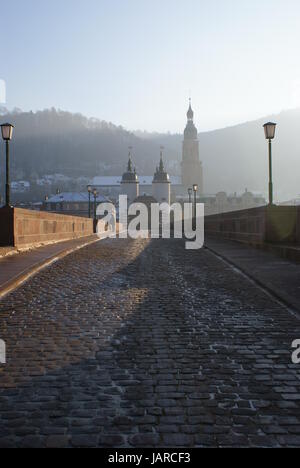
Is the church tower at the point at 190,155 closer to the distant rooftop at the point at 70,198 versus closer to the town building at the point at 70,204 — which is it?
the distant rooftop at the point at 70,198

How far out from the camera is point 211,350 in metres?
6.06

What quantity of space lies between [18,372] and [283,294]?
5.56 m

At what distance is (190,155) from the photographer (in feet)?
484

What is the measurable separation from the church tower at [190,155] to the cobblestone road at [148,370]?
13869cm

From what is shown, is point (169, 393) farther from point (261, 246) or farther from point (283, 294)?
point (261, 246)

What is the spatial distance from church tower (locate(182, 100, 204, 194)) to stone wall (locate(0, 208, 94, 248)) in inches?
4540

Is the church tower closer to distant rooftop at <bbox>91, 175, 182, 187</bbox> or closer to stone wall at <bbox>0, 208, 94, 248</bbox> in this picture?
distant rooftop at <bbox>91, 175, 182, 187</bbox>

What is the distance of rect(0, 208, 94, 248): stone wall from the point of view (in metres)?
18.1

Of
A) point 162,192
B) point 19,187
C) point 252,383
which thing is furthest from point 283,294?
point 19,187

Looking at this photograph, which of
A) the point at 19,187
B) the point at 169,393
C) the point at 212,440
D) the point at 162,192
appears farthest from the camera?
the point at 19,187
